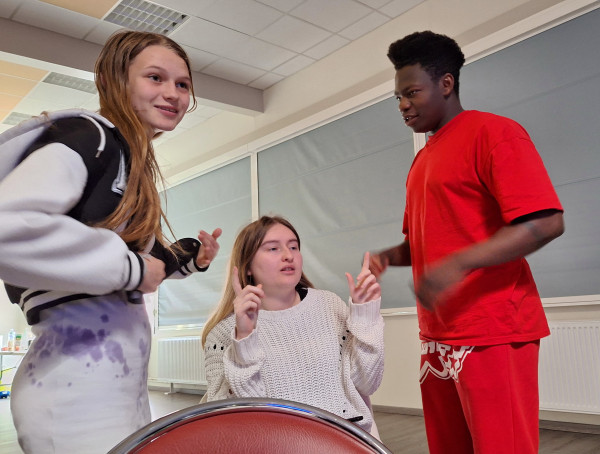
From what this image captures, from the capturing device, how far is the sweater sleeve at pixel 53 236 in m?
0.70

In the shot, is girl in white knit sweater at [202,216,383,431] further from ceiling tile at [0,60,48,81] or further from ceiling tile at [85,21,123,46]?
ceiling tile at [0,60,48,81]

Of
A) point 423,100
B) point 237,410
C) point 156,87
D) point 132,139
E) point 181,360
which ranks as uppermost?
point 423,100

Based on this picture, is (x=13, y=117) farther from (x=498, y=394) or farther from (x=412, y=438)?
(x=498, y=394)

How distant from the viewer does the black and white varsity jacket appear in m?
0.70

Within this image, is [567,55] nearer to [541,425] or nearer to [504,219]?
[541,425]

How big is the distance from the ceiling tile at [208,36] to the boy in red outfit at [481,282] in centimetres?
370

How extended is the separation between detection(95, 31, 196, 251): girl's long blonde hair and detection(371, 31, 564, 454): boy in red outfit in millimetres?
553

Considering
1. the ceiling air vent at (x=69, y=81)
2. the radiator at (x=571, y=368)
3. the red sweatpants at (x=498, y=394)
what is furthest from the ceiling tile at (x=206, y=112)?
the red sweatpants at (x=498, y=394)

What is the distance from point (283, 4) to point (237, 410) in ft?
13.7

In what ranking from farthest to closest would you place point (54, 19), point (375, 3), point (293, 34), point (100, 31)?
point (293, 34) < point (100, 31) < point (54, 19) < point (375, 3)

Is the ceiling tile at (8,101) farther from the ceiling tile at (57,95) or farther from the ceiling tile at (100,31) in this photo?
the ceiling tile at (100,31)

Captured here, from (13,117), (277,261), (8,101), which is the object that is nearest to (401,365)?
(277,261)

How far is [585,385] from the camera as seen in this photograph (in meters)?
3.19

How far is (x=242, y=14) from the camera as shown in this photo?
14.5ft
